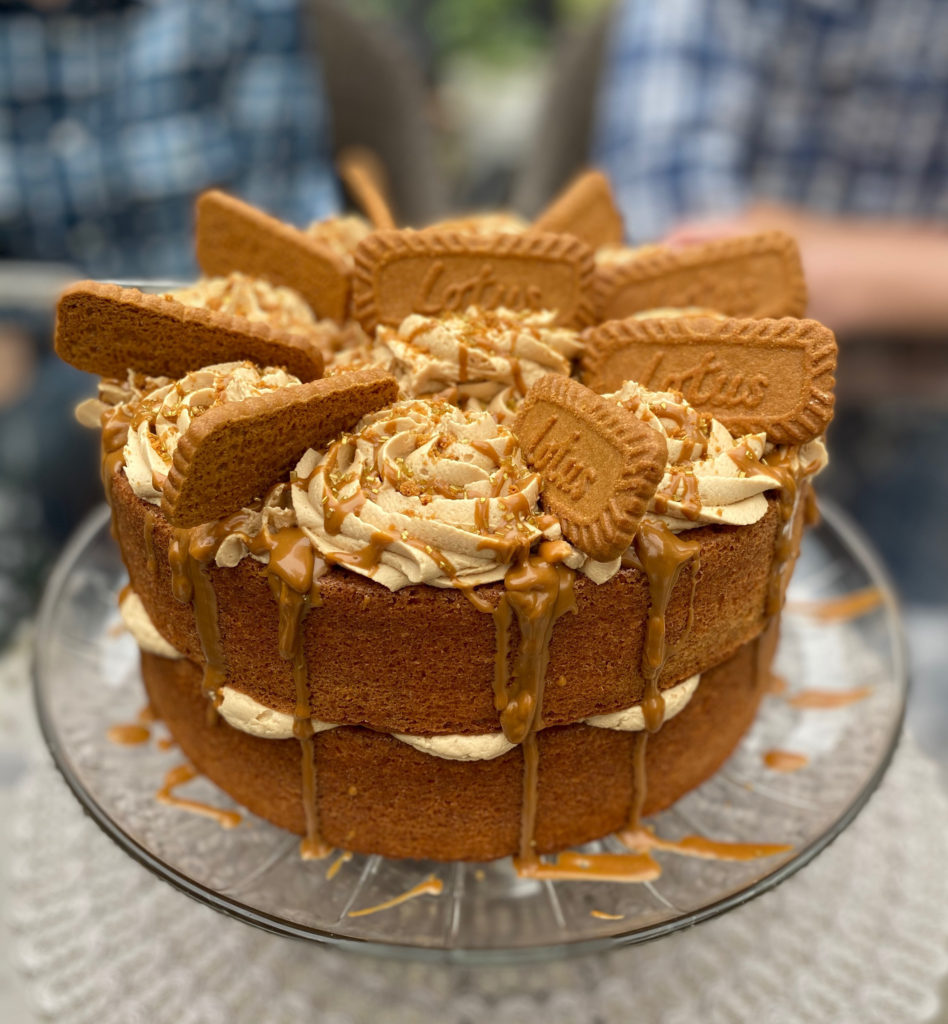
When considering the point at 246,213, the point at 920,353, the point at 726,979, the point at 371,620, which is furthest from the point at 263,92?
the point at 726,979

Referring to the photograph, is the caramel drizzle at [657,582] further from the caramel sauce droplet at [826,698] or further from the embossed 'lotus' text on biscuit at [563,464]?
the caramel sauce droplet at [826,698]

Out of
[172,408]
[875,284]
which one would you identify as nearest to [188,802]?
[172,408]

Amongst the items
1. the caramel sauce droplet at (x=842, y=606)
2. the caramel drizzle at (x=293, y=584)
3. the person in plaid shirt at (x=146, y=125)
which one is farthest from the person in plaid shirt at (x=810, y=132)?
the caramel drizzle at (x=293, y=584)

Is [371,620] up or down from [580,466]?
down

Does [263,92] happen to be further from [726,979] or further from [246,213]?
[726,979]

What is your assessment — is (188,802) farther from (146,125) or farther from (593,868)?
(146,125)

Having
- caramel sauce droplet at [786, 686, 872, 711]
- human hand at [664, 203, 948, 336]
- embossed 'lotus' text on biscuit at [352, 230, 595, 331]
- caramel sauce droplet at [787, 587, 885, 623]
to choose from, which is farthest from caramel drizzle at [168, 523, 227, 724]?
human hand at [664, 203, 948, 336]
